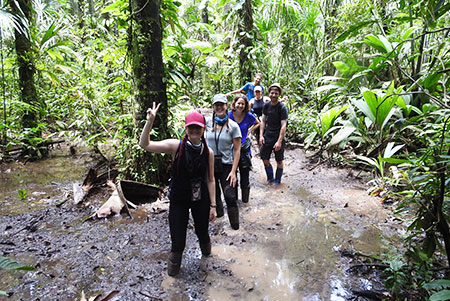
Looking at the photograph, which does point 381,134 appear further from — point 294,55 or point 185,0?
point 185,0

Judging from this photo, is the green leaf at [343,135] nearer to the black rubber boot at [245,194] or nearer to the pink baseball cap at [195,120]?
the black rubber boot at [245,194]

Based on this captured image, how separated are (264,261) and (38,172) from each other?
238 inches

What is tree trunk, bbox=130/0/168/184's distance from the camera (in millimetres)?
4844

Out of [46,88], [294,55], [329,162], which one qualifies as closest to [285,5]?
[294,55]

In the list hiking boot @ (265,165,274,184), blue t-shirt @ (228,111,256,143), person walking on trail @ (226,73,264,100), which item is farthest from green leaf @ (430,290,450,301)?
person walking on trail @ (226,73,264,100)

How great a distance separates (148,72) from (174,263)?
3392 mm

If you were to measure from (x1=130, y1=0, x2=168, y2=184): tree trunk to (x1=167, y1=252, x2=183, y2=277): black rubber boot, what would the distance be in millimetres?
2458

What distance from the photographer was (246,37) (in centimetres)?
912

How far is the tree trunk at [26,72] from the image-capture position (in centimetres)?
725

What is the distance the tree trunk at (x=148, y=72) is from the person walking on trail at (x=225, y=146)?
5.38 feet

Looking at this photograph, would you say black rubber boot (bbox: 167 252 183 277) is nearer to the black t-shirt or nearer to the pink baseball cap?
the pink baseball cap

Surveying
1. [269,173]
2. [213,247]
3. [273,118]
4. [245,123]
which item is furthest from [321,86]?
[213,247]

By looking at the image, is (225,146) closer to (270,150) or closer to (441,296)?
(270,150)

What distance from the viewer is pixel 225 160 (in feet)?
13.0
